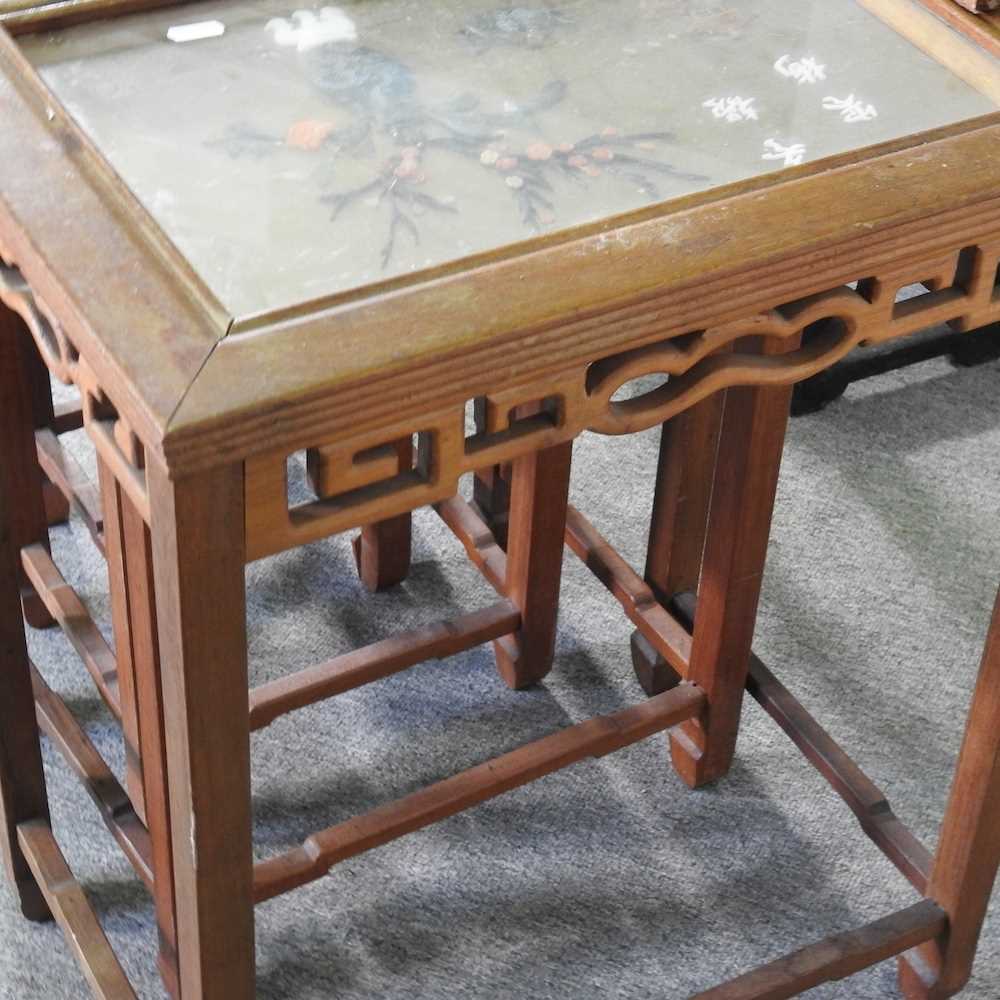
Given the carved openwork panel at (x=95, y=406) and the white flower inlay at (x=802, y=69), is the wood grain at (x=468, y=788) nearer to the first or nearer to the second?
the carved openwork panel at (x=95, y=406)

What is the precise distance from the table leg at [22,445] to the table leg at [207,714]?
0.42m

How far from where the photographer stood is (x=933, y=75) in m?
1.31

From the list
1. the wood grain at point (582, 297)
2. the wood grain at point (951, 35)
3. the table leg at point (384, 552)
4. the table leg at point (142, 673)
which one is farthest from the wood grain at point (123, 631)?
the wood grain at point (951, 35)

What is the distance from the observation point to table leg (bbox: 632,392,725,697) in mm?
1853

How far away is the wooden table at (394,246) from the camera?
1036 millimetres

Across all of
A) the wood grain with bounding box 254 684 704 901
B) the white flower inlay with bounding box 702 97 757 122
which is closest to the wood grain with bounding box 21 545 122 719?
the wood grain with bounding box 254 684 704 901

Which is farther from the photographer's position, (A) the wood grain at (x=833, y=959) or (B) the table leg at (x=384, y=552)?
(B) the table leg at (x=384, y=552)

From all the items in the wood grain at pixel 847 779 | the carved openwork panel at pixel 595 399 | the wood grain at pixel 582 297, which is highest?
the wood grain at pixel 582 297

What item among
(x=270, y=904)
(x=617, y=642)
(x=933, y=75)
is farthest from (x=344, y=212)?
(x=617, y=642)

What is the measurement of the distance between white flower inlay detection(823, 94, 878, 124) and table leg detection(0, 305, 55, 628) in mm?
742

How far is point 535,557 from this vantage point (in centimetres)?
191

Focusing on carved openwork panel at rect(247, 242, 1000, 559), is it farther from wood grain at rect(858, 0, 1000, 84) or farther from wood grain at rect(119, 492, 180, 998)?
wood grain at rect(119, 492, 180, 998)

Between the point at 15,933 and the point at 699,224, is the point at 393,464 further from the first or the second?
the point at 15,933

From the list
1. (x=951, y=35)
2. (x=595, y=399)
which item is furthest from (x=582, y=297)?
(x=951, y=35)
